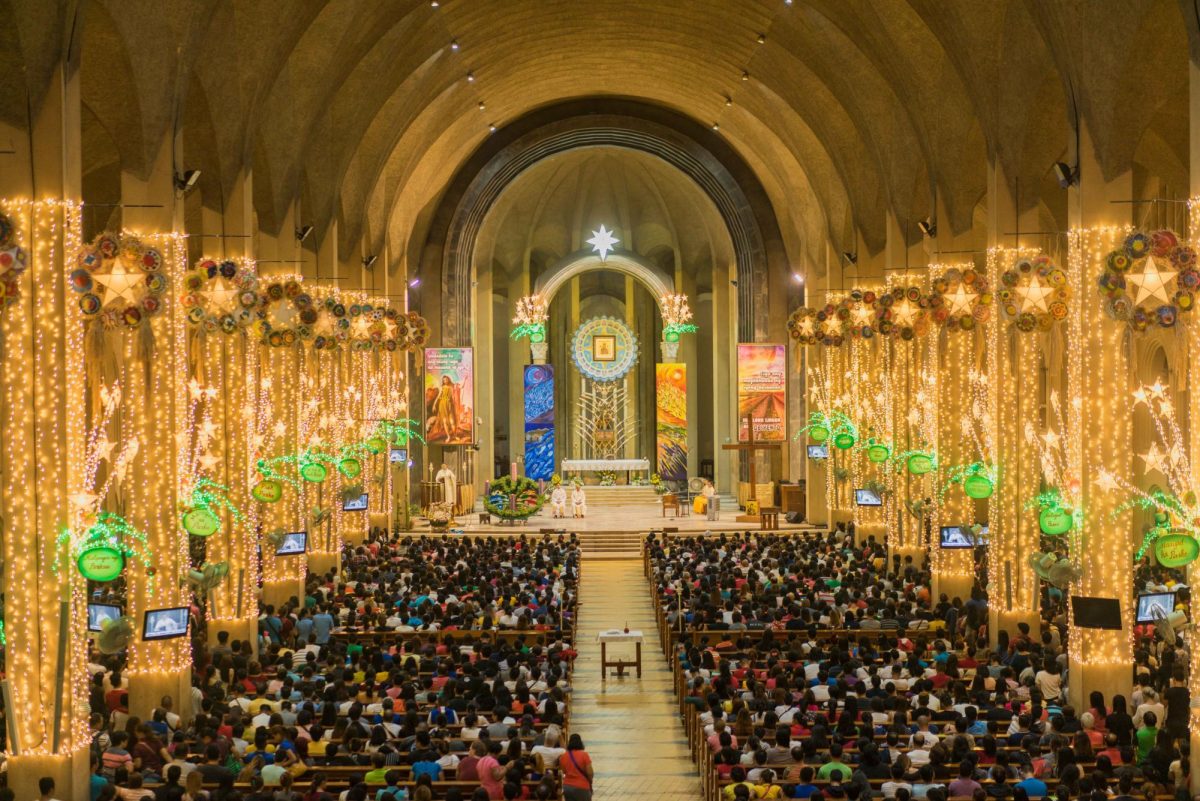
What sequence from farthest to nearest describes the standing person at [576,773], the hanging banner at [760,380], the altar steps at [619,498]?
the altar steps at [619,498]
the hanging banner at [760,380]
the standing person at [576,773]

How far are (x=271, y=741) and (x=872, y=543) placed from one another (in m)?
22.0

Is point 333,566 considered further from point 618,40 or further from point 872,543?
point 618,40

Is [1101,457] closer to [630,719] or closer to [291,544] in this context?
[630,719]

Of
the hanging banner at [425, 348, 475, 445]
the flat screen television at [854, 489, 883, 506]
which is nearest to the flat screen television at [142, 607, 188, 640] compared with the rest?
the flat screen television at [854, 489, 883, 506]

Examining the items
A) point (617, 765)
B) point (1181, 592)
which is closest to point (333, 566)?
point (617, 765)

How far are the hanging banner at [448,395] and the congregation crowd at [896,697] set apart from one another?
54.6ft

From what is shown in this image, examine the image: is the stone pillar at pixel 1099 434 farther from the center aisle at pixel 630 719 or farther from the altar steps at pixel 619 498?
the altar steps at pixel 619 498

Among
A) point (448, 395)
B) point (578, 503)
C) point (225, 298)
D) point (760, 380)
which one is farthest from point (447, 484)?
point (225, 298)

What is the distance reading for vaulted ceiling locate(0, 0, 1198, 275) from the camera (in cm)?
1933

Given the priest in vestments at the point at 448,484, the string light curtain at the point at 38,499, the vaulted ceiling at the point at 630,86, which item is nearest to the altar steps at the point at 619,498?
the priest in vestments at the point at 448,484

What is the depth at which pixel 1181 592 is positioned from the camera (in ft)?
80.0

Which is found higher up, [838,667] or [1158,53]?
[1158,53]

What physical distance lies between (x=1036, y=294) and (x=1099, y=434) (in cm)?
229

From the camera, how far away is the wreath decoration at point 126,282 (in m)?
16.6
